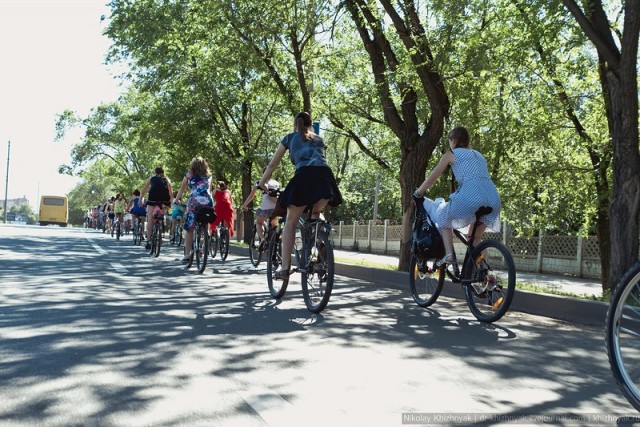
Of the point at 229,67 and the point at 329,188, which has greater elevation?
the point at 229,67

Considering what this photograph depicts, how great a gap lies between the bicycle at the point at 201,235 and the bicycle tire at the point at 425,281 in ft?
14.3

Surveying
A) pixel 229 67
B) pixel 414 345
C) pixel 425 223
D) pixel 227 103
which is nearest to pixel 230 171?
pixel 227 103

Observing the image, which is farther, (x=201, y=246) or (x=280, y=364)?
(x=201, y=246)

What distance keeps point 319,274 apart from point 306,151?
129 cm

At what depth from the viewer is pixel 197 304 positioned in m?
7.57

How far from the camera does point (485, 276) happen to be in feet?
23.7

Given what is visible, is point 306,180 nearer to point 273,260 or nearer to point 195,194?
point 273,260

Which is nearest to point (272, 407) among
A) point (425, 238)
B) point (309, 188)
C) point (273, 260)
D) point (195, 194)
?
point (309, 188)

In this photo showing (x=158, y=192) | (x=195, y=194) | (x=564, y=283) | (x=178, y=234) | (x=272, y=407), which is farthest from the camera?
(x=178, y=234)

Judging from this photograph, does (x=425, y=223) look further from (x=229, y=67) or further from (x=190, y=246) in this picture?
(x=229, y=67)

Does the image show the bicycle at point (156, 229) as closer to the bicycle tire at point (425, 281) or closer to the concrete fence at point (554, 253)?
the concrete fence at point (554, 253)

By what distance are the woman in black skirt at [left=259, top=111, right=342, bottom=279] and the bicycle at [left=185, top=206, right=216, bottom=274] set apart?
4.23 m

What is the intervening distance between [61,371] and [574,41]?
32.7ft

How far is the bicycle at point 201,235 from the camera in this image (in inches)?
468
